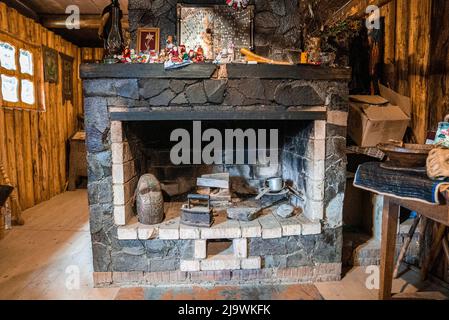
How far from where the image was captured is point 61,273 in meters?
2.96

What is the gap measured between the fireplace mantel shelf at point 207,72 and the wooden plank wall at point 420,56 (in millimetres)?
1094

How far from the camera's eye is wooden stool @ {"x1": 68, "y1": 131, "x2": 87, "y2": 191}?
621 centimetres

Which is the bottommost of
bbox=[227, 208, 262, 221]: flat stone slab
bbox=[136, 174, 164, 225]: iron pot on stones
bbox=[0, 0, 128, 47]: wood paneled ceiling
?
bbox=[227, 208, 262, 221]: flat stone slab

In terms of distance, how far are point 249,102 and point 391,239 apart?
1.56 meters

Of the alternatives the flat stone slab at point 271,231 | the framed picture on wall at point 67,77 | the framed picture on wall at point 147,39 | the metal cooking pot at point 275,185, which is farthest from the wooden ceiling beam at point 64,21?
the flat stone slab at point 271,231

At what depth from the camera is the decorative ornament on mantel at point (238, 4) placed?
313cm

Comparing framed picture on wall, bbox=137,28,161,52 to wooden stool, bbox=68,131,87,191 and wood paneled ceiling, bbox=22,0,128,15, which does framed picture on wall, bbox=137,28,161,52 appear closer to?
wood paneled ceiling, bbox=22,0,128,15

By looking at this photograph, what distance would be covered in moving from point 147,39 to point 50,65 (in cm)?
344

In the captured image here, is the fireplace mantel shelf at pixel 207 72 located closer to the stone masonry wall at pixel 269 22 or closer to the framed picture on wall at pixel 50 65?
the stone masonry wall at pixel 269 22

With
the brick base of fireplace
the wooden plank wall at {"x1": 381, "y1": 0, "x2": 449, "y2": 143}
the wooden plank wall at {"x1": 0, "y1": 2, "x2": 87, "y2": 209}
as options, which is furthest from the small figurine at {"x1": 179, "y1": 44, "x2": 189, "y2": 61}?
the wooden plank wall at {"x1": 0, "y1": 2, "x2": 87, "y2": 209}

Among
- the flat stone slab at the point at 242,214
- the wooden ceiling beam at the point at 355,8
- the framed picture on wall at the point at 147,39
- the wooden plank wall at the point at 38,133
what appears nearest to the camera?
the flat stone slab at the point at 242,214

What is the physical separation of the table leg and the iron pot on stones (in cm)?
190
